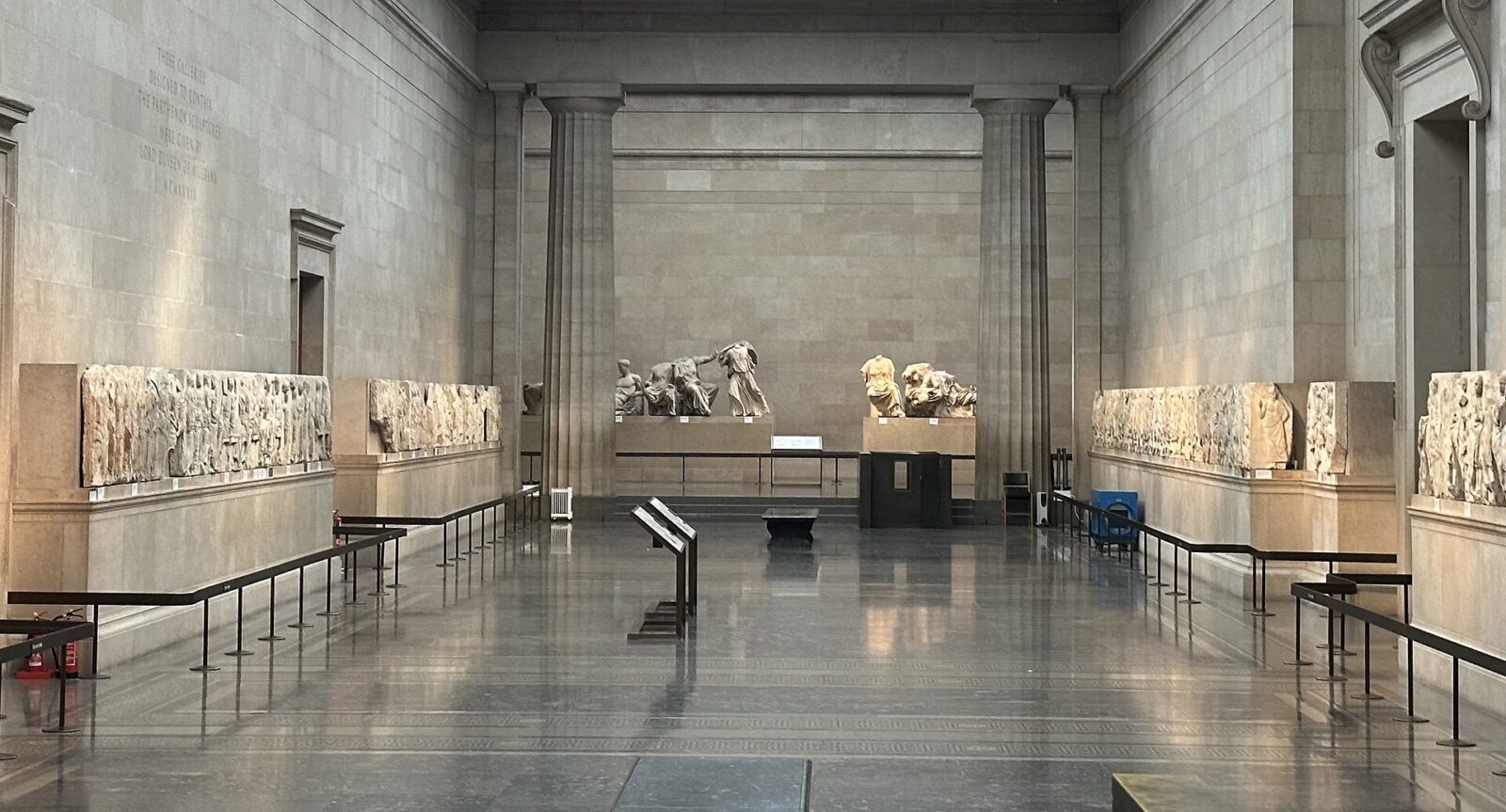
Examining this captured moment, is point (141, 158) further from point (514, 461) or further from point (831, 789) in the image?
point (514, 461)

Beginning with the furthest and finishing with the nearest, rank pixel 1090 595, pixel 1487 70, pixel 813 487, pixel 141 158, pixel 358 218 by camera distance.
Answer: pixel 813 487
pixel 358 218
pixel 1090 595
pixel 141 158
pixel 1487 70

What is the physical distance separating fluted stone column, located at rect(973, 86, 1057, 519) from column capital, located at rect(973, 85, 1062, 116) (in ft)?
0.05

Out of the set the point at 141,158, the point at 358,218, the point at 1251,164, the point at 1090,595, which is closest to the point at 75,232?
the point at 141,158

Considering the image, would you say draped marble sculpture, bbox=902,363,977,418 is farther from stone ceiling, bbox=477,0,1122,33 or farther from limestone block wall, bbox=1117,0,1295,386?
stone ceiling, bbox=477,0,1122,33

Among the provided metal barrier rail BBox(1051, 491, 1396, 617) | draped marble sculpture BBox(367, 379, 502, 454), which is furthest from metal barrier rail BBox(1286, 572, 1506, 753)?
draped marble sculpture BBox(367, 379, 502, 454)

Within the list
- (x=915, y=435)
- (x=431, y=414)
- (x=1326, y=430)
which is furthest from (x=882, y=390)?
(x=1326, y=430)

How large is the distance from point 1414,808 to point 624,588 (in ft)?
31.9

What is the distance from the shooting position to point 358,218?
19.4m

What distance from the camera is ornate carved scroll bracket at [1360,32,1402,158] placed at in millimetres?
13195

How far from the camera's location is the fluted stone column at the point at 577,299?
2581cm

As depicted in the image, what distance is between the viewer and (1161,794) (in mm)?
5684

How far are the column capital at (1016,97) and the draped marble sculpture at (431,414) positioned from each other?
9.78 meters

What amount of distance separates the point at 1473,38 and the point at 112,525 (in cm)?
1078

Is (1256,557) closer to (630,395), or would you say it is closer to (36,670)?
(36,670)
